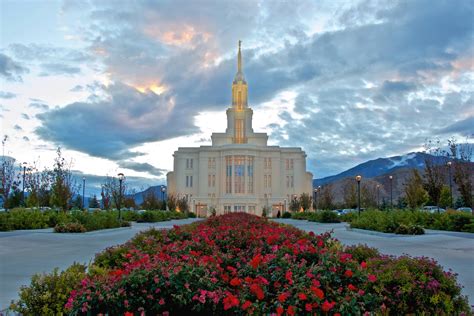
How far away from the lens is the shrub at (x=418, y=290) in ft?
17.0

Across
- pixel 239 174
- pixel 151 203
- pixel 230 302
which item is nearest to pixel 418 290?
pixel 230 302

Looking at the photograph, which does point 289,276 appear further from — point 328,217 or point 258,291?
point 328,217

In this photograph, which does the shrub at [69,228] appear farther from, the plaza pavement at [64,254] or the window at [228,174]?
the window at [228,174]

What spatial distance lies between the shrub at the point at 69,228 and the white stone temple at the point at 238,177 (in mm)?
49218

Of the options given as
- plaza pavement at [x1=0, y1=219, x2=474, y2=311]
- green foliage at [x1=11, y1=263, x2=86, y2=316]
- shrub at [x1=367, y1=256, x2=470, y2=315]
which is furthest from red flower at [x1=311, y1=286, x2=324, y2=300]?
plaza pavement at [x1=0, y1=219, x2=474, y2=311]

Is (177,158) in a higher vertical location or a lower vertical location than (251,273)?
higher

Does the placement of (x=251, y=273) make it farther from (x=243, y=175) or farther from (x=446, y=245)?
(x=243, y=175)

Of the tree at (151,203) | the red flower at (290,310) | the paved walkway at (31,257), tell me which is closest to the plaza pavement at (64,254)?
the paved walkway at (31,257)

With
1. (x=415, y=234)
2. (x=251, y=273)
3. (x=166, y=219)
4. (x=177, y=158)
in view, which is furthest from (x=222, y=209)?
(x=251, y=273)

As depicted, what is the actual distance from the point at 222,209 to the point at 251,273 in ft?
226

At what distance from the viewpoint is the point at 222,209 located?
7344 cm

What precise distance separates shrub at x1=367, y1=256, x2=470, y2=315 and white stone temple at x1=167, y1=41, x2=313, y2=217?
2602 inches

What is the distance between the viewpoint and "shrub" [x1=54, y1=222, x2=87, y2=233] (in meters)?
22.5

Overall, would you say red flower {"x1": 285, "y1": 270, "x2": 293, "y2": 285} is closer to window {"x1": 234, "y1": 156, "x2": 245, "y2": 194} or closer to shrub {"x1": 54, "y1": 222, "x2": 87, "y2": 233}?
shrub {"x1": 54, "y1": 222, "x2": 87, "y2": 233}
